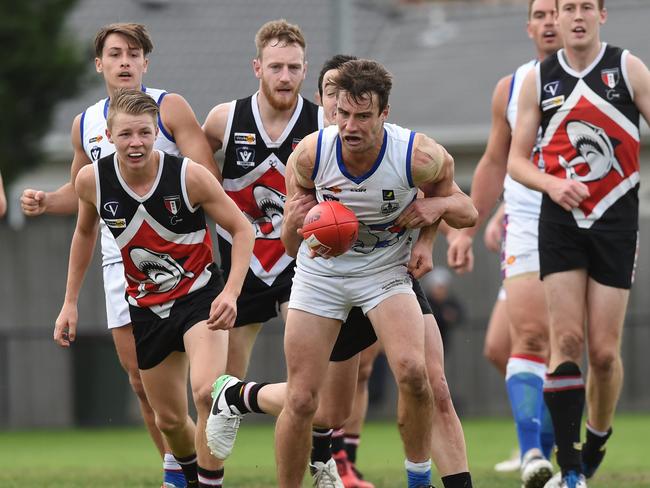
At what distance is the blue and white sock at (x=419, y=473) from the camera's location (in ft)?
22.1

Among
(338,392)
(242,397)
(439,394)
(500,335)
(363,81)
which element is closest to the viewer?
(363,81)

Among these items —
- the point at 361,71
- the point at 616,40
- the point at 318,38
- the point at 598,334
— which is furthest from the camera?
the point at 616,40

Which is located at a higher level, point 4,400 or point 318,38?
point 318,38

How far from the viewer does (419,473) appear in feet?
22.1

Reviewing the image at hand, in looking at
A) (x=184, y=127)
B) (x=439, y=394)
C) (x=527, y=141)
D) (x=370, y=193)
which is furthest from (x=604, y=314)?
(x=184, y=127)

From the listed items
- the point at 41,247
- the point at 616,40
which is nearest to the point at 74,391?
the point at 41,247

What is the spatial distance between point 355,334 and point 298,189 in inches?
31.1

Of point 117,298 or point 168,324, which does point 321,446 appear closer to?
point 168,324

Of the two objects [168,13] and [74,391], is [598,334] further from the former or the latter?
[168,13]

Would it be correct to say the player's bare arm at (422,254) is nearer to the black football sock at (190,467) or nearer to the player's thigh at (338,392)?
the player's thigh at (338,392)

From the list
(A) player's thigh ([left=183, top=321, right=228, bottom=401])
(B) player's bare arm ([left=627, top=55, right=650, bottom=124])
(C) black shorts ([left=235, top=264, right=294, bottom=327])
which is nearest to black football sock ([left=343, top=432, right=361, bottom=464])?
(C) black shorts ([left=235, top=264, right=294, bottom=327])

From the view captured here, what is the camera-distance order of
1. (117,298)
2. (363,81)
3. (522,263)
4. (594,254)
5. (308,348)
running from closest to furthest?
(363,81) < (308,348) < (594,254) < (117,298) < (522,263)

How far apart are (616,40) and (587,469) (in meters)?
17.9

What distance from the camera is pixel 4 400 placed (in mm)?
19391
